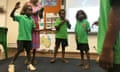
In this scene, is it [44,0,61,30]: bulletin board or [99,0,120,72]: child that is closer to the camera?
[99,0,120,72]: child

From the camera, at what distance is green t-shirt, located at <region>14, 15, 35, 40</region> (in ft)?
12.4

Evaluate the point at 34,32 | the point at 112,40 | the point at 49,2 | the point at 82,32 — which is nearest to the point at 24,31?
the point at 34,32

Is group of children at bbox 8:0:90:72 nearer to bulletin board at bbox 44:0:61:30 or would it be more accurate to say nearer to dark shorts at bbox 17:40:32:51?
dark shorts at bbox 17:40:32:51

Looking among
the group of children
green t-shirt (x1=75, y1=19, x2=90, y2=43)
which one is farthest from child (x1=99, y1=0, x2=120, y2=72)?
green t-shirt (x1=75, y1=19, x2=90, y2=43)

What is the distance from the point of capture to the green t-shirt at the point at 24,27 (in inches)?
148

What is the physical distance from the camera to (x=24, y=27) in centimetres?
379

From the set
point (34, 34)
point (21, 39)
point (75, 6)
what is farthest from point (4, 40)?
point (75, 6)

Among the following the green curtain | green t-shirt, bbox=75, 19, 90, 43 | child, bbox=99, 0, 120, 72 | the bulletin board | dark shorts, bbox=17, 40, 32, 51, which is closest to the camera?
child, bbox=99, 0, 120, 72

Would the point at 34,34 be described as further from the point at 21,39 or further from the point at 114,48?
the point at 114,48

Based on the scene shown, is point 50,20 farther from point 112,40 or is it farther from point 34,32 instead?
→ point 112,40

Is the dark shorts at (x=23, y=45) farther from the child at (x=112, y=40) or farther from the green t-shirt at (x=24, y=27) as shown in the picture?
the child at (x=112, y=40)

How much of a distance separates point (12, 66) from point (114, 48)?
2941 millimetres

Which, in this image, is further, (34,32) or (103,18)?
(34,32)

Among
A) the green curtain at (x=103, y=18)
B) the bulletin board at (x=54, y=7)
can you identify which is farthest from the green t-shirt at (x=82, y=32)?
the green curtain at (x=103, y=18)
